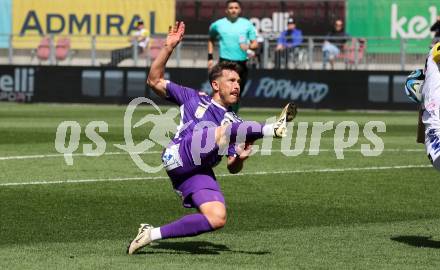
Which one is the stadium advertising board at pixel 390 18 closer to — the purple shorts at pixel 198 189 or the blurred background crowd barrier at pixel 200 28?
the blurred background crowd barrier at pixel 200 28

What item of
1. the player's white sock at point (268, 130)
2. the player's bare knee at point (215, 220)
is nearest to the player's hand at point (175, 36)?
the player's white sock at point (268, 130)

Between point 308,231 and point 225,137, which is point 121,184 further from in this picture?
point 225,137

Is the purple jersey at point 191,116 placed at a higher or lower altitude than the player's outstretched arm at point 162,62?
lower

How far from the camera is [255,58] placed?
35125mm

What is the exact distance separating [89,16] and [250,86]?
18242 mm

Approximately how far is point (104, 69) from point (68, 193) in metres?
22.2

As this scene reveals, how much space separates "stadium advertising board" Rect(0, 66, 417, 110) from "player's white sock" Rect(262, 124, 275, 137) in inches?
960

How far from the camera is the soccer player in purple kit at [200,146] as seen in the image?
9.77m

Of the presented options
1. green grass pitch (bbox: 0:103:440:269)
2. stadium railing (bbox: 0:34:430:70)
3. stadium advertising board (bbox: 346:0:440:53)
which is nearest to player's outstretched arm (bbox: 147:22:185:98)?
green grass pitch (bbox: 0:103:440:269)

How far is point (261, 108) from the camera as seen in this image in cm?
3453

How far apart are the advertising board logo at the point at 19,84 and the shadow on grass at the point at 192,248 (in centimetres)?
2650

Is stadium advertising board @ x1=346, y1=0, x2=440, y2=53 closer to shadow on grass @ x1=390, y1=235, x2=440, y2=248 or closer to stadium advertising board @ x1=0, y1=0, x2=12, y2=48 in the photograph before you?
stadium advertising board @ x1=0, y1=0, x2=12, y2=48

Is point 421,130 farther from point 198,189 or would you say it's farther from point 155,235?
point 155,235

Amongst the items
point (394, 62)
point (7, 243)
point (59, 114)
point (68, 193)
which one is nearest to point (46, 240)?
point (7, 243)
